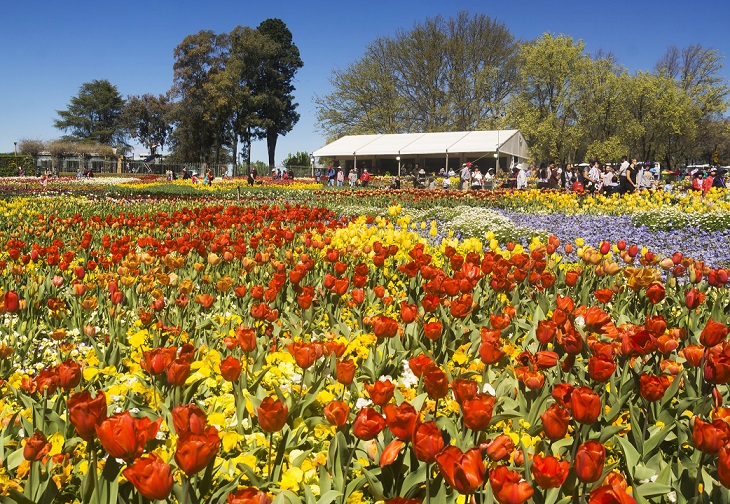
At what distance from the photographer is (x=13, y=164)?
51156mm

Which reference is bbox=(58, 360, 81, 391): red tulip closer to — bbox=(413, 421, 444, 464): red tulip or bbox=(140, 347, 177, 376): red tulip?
bbox=(140, 347, 177, 376): red tulip

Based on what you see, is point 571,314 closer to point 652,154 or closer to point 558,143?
point 558,143

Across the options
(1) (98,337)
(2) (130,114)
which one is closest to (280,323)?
(1) (98,337)

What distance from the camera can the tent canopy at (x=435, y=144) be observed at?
127ft

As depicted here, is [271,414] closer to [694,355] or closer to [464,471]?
[464,471]

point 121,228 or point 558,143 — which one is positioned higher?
point 558,143

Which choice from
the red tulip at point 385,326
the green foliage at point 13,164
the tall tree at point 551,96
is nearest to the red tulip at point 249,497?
the red tulip at point 385,326

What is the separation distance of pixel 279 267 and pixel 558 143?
42635 mm

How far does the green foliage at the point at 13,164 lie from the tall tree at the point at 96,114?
30352 mm

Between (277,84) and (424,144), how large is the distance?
72.1ft

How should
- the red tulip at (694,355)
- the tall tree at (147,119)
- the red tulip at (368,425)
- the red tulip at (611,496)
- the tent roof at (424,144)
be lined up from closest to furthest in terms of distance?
the red tulip at (611,496), the red tulip at (368,425), the red tulip at (694,355), the tent roof at (424,144), the tall tree at (147,119)

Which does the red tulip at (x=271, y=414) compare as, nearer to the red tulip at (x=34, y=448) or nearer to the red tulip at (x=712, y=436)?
the red tulip at (x=34, y=448)

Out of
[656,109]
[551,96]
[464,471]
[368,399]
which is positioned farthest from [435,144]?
[464,471]

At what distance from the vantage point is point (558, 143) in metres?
43.6
